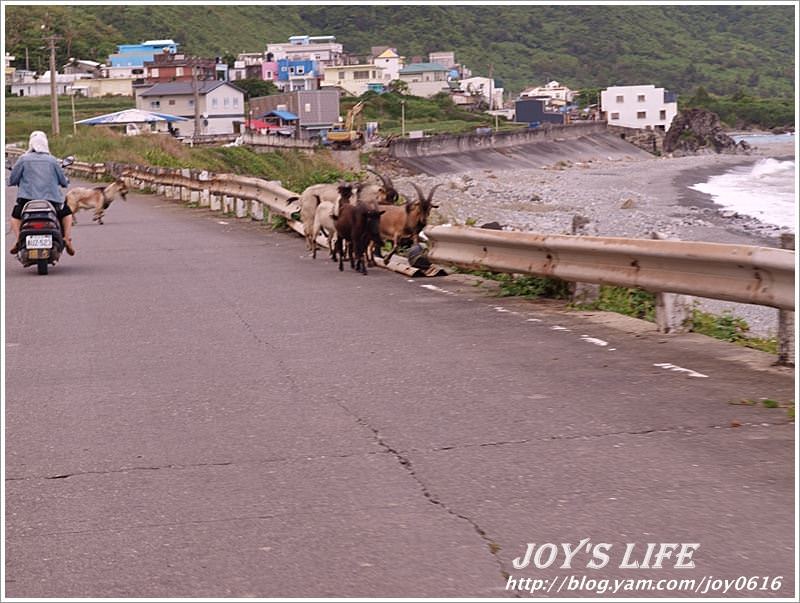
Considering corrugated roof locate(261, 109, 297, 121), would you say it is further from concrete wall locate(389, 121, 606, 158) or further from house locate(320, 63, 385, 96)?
house locate(320, 63, 385, 96)

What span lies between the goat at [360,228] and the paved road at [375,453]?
3.30 m

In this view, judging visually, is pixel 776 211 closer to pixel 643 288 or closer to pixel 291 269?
pixel 291 269

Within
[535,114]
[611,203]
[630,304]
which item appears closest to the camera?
[630,304]

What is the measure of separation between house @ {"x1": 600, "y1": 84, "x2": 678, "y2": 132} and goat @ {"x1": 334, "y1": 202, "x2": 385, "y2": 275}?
124352 mm

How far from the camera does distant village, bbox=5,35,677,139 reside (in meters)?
106

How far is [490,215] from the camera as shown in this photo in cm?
4856

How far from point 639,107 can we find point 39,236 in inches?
4988

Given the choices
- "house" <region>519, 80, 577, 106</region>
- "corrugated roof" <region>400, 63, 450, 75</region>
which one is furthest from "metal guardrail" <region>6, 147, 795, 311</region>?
"house" <region>519, 80, 577, 106</region>

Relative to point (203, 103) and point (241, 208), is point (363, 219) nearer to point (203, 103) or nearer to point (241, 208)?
point (241, 208)

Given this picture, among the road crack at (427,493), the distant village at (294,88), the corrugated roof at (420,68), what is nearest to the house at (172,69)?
the distant village at (294,88)

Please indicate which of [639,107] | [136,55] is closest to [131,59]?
[136,55]

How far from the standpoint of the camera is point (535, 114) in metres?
135

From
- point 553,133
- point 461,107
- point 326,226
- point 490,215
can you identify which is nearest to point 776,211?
point 490,215

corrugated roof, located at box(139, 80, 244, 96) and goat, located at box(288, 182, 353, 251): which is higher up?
corrugated roof, located at box(139, 80, 244, 96)
